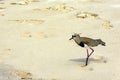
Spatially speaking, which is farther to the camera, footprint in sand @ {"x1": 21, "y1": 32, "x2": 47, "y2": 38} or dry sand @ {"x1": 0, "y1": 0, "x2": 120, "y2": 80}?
footprint in sand @ {"x1": 21, "y1": 32, "x2": 47, "y2": 38}

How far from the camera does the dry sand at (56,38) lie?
1006 centimetres

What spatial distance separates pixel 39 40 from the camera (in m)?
12.9

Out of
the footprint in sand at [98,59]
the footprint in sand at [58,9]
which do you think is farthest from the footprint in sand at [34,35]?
the footprint in sand at [58,9]

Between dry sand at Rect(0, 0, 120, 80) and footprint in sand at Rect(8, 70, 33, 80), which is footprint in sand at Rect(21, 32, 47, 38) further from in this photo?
footprint in sand at Rect(8, 70, 33, 80)

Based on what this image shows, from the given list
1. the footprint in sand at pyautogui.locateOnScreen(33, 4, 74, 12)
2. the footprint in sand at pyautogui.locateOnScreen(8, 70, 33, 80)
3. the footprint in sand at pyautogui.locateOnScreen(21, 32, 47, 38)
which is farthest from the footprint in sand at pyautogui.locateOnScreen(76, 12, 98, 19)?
the footprint in sand at pyautogui.locateOnScreen(8, 70, 33, 80)

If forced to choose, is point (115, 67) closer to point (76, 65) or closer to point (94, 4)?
point (76, 65)

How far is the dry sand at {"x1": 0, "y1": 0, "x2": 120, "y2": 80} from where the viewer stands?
10.1 meters

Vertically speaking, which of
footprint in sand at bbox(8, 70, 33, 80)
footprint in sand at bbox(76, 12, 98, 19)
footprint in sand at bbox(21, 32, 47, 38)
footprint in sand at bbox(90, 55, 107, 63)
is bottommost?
footprint in sand at bbox(76, 12, 98, 19)

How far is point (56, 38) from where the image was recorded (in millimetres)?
13188

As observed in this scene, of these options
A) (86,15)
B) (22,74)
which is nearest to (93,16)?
(86,15)

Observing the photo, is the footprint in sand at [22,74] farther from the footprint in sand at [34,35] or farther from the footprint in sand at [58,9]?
the footprint in sand at [58,9]

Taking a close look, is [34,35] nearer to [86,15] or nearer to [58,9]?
[86,15]

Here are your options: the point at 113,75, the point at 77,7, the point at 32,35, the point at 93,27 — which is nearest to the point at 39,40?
the point at 32,35

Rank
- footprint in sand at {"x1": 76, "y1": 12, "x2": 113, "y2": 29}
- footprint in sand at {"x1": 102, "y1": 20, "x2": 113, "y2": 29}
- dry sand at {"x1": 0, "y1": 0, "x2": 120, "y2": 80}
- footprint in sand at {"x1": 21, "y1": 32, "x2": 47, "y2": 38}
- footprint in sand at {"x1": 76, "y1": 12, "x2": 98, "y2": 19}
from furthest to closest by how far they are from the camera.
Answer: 1. footprint in sand at {"x1": 76, "y1": 12, "x2": 98, "y2": 19}
2. footprint in sand at {"x1": 76, "y1": 12, "x2": 113, "y2": 29}
3. footprint in sand at {"x1": 102, "y1": 20, "x2": 113, "y2": 29}
4. footprint in sand at {"x1": 21, "y1": 32, "x2": 47, "y2": 38}
5. dry sand at {"x1": 0, "y1": 0, "x2": 120, "y2": 80}
